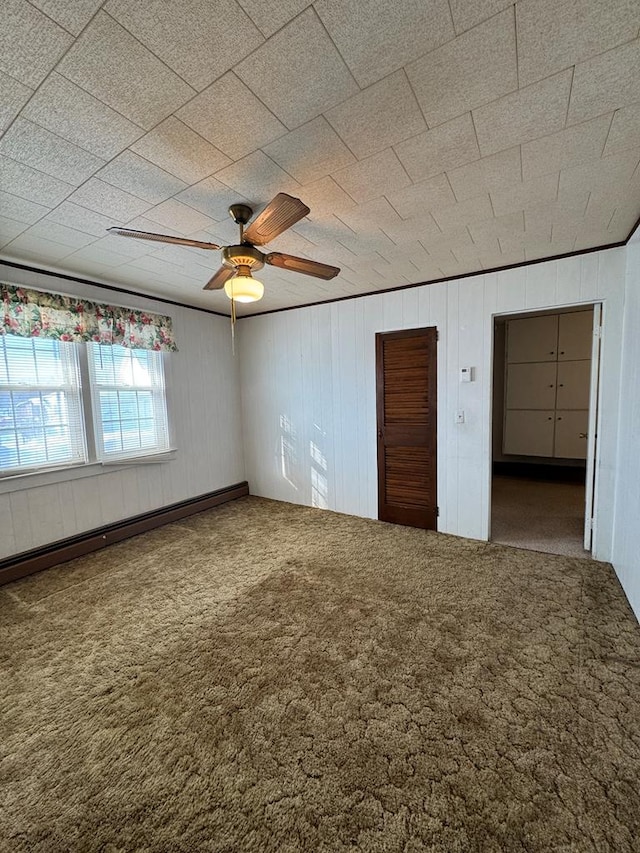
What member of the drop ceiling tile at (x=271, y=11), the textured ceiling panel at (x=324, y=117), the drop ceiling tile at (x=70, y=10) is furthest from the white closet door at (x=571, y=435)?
the drop ceiling tile at (x=70, y=10)

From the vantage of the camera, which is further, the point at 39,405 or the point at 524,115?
the point at 39,405

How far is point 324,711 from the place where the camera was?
1577 mm

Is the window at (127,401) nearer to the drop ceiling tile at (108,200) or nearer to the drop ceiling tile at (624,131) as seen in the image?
the drop ceiling tile at (108,200)

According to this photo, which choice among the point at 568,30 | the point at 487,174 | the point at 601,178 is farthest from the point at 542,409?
the point at 568,30

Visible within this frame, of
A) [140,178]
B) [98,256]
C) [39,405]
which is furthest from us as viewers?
[39,405]

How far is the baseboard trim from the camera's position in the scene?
2.84 meters

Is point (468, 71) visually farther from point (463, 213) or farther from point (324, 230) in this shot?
point (324, 230)

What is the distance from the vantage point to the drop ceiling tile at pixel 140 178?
162cm

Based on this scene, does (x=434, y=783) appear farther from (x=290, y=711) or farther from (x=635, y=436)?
(x=635, y=436)

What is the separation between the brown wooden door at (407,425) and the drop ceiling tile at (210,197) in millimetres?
2113

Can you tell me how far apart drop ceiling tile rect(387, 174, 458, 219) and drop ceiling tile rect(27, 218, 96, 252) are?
80.6 inches

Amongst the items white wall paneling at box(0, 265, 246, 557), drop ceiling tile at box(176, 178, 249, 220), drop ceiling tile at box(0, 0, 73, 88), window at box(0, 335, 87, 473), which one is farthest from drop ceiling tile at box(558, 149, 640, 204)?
window at box(0, 335, 87, 473)

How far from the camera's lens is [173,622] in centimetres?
225

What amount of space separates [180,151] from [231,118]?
32cm
